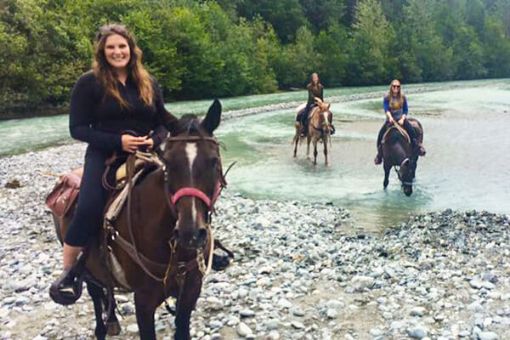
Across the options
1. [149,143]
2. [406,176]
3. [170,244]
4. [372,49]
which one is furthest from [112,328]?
[372,49]

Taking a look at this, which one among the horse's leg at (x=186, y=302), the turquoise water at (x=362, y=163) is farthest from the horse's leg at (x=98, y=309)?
the turquoise water at (x=362, y=163)

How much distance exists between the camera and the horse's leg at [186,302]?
4.17 meters

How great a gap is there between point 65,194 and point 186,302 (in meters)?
1.61

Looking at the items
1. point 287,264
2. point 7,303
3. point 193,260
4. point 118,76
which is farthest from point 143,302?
point 287,264

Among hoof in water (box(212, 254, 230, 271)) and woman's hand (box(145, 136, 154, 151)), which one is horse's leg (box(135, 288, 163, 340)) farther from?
woman's hand (box(145, 136, 154, 151))

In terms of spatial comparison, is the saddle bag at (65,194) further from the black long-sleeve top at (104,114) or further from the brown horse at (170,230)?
the black long-sleeve top at (104,114)

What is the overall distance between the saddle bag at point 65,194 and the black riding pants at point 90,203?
1.61ft

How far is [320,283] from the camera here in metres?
7.23

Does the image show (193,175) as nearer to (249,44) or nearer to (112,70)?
(112,70)

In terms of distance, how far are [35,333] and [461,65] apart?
10460 centimetres

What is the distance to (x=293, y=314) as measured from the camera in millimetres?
6129

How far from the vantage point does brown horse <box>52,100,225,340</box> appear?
10.7 ft

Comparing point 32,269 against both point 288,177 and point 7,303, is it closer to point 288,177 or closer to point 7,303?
point 7,303

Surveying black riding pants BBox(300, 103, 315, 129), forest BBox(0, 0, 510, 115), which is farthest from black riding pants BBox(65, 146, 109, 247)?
forest BBox(0, 0, 510, 115)
